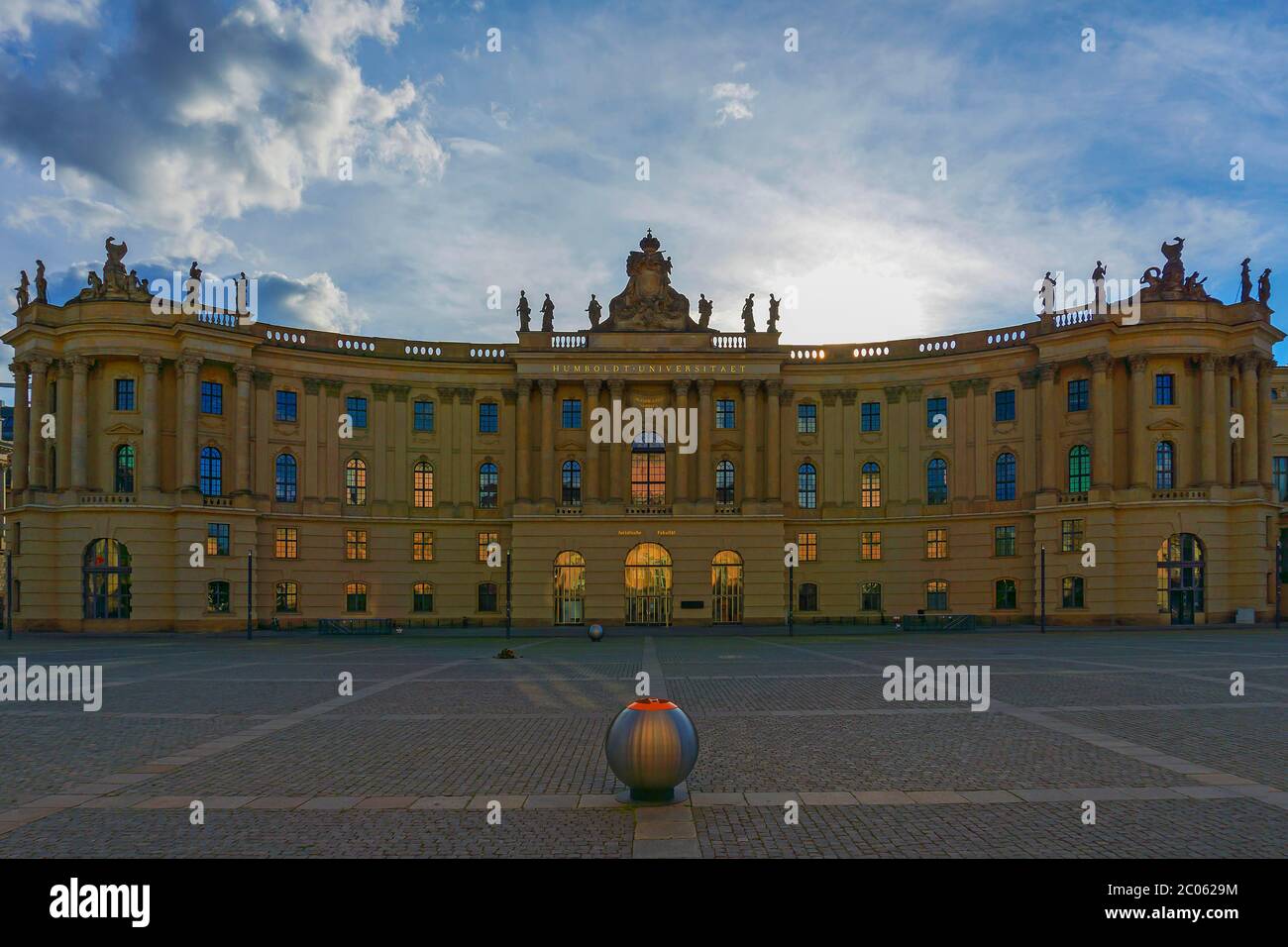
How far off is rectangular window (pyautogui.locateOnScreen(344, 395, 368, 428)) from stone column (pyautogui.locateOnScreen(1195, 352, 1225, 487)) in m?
53.0

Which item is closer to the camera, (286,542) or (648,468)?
(286,542)

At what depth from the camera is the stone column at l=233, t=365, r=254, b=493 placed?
57.1 m

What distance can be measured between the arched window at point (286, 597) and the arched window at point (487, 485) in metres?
13.1

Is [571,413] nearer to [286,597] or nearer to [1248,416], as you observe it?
[286,597]

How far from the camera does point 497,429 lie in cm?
6412

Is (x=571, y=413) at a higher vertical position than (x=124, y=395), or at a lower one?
lower

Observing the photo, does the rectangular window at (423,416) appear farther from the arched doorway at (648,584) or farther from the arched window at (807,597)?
the arched window at (807,597)

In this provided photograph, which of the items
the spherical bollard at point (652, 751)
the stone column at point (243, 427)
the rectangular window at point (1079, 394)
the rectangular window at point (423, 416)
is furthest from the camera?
the rectangular window at point (423, 416)

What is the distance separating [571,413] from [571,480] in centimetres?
460

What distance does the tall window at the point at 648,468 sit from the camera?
206 ft

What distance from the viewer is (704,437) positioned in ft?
202

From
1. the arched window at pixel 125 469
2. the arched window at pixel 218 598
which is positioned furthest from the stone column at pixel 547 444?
the arched window at pixel 125 469

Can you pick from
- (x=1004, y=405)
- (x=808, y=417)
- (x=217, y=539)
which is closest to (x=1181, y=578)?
(x=1004, y=405)
